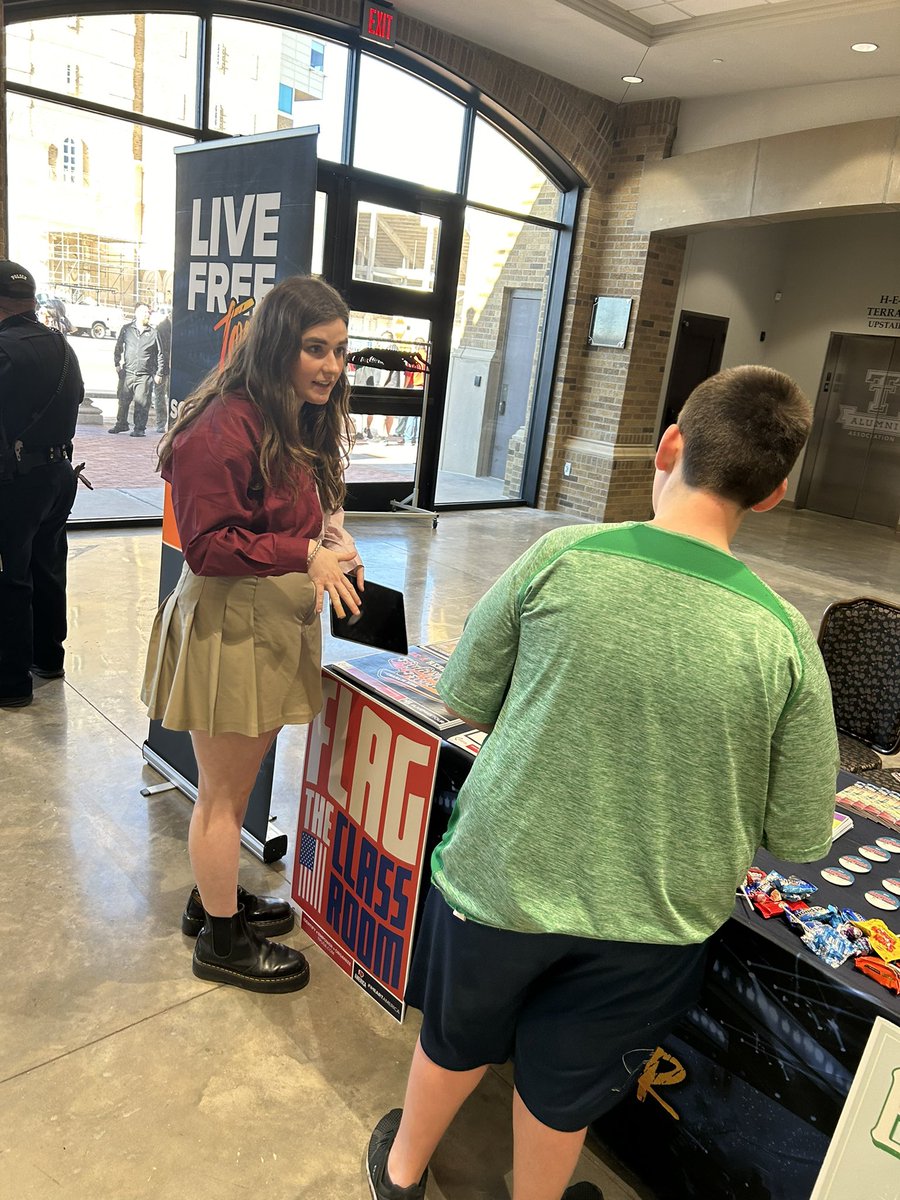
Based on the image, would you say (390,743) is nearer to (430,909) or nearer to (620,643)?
(430,909)

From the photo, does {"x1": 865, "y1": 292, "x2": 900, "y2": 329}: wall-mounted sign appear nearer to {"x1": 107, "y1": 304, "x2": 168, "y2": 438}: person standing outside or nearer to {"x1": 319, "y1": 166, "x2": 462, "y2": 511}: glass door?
{"x1": 319, "y1": 166, "x2": 462, "y2": 511}: glass door

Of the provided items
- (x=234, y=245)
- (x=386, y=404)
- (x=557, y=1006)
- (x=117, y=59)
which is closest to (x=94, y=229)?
(x=117, y=59)

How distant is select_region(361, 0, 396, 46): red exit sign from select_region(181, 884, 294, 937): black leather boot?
6.07 meters

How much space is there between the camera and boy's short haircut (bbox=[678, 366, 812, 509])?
41.2 inches

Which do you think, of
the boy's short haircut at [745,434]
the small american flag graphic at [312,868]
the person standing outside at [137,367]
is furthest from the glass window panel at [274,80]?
the boy's short haircut at [745,434]

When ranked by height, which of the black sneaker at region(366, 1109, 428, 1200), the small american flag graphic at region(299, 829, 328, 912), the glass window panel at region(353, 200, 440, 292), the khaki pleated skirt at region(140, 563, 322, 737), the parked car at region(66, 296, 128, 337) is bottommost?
the black sneaker at region(366, 1109, 428, 1200)

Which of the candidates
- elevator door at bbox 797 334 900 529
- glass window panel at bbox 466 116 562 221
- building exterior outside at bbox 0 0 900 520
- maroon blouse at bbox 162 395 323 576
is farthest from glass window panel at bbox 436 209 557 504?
maroon blouse at bbox 162 395 323 576

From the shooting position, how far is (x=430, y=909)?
1.46 metres

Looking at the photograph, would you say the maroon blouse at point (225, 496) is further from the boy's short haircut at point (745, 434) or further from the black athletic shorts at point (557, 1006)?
the boy's short haircut at point (745, 434)

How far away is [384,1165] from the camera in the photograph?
1.60 m

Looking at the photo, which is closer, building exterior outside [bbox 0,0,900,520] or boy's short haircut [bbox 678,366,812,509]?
boy's short haircut [bbox 678,366,812,509]

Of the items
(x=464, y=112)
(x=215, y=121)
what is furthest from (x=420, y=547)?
(x=464, y=112)

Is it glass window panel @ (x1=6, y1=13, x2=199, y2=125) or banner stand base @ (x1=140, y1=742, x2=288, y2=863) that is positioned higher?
glass window panel @ (x1=6, y1=13, x2=199, y2=125)

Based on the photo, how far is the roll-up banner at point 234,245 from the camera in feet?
6.97
